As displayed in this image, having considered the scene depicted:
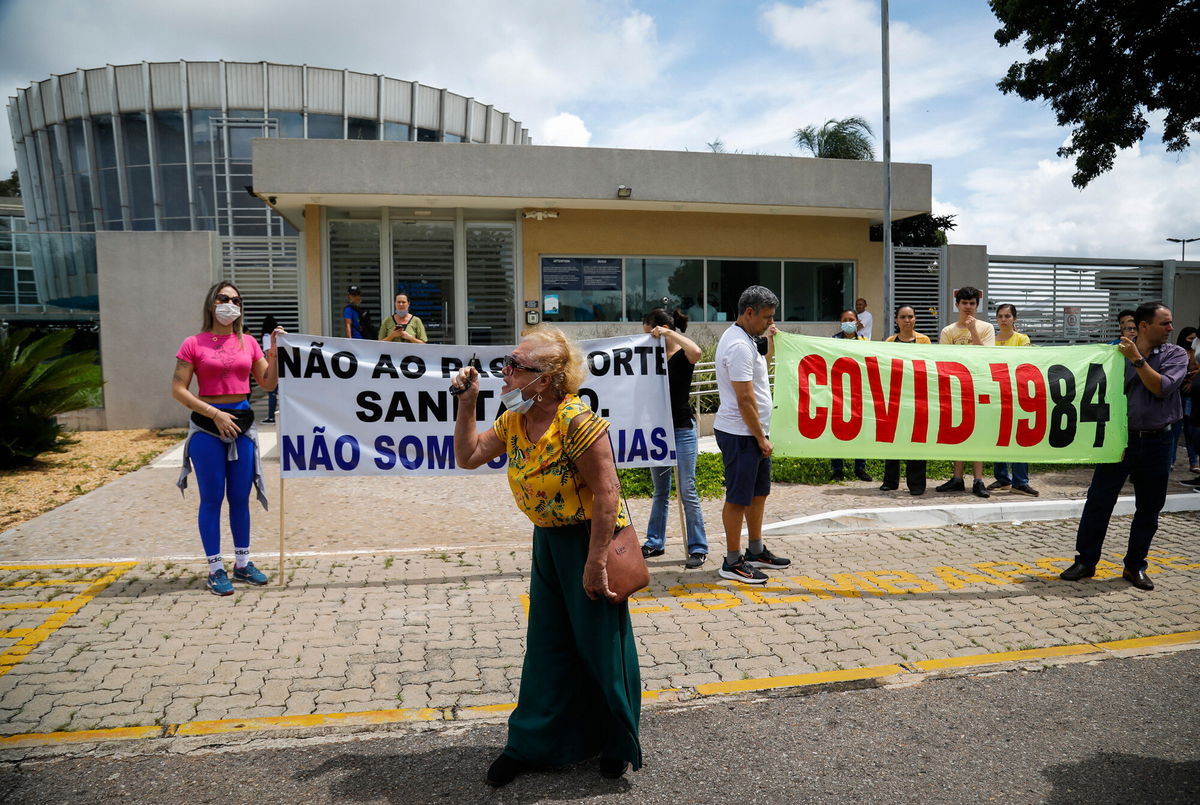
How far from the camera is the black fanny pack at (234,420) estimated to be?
5.82 metres

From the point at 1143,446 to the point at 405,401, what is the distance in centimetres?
517

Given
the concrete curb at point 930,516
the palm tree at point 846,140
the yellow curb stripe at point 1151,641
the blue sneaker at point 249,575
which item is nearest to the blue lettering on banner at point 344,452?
the blue sneaker at point 249,575

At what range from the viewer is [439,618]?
5410 mm

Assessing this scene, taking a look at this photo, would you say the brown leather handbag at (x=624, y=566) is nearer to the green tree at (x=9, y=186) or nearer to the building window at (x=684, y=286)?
the building window at (x=684, y=286)

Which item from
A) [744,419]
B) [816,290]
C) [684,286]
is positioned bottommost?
[744,419]

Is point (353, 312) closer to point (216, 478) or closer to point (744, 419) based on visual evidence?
point (216, 478)

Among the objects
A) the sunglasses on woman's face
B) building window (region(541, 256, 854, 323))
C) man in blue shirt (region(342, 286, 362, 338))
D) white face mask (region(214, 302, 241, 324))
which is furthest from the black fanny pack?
building window (region(541, 256, 854, 323))

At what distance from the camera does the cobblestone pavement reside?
14.1 feet

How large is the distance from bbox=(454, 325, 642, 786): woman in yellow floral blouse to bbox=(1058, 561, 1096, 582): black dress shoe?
4.12 meters

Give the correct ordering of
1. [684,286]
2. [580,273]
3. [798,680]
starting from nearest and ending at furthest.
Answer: [798,680] → [580,273] → [684,286]

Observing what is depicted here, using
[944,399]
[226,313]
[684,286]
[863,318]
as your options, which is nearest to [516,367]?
[226,313]

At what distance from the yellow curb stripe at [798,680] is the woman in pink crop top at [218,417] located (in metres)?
3.40

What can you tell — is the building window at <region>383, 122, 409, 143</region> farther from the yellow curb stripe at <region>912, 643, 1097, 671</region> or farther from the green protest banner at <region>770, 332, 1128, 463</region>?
the yellow curb stripe at <region>912, 643, 1097, 671</region>

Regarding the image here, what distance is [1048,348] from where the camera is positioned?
23.4 ft
